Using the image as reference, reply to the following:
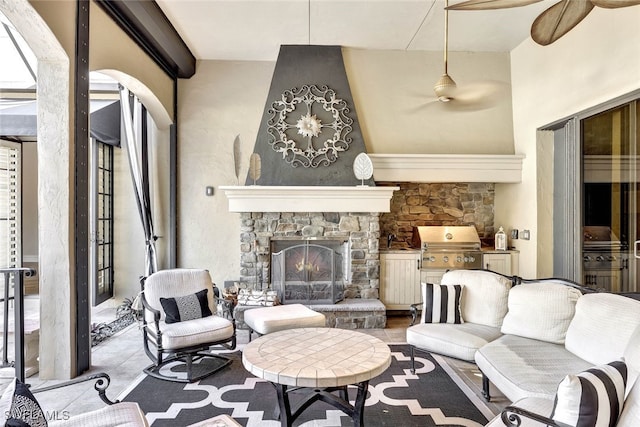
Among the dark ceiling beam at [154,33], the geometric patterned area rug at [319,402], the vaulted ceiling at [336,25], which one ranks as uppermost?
the vaulted ceiling at [336,25]

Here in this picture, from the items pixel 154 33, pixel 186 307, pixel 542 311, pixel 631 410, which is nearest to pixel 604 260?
pixel 542 311

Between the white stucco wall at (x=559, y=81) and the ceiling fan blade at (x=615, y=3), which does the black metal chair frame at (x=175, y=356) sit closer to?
the ceiling fan blade at (x=615, y=3)

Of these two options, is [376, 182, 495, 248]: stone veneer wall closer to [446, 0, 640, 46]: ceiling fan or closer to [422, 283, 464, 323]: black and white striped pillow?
[422, 283, 464, 323]: black and white striped pillow

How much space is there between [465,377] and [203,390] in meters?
2.11

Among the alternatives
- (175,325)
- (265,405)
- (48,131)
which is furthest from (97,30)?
(265,405)

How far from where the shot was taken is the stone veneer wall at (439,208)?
18.0 ft

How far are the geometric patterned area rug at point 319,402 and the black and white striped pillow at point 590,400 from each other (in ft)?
3.54

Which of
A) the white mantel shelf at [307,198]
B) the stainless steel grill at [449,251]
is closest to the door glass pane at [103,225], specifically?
the white mantel shelf at [307,198]

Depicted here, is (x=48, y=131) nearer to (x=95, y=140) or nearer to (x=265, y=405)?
(x=95, y=140)

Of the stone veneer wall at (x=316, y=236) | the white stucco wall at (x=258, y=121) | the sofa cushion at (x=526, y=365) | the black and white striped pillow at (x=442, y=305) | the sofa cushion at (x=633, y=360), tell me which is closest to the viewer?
the sofa cushion at (x=633, y=360)

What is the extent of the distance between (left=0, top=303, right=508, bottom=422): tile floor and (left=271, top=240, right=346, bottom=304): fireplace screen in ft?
2.29

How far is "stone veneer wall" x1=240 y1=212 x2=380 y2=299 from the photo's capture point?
4.83 meters

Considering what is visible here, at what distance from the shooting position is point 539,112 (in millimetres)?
4484

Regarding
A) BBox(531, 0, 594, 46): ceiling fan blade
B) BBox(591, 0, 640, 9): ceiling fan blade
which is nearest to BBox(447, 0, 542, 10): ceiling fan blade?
BBox(531, 0, 594, 46): ceiling fan blade
